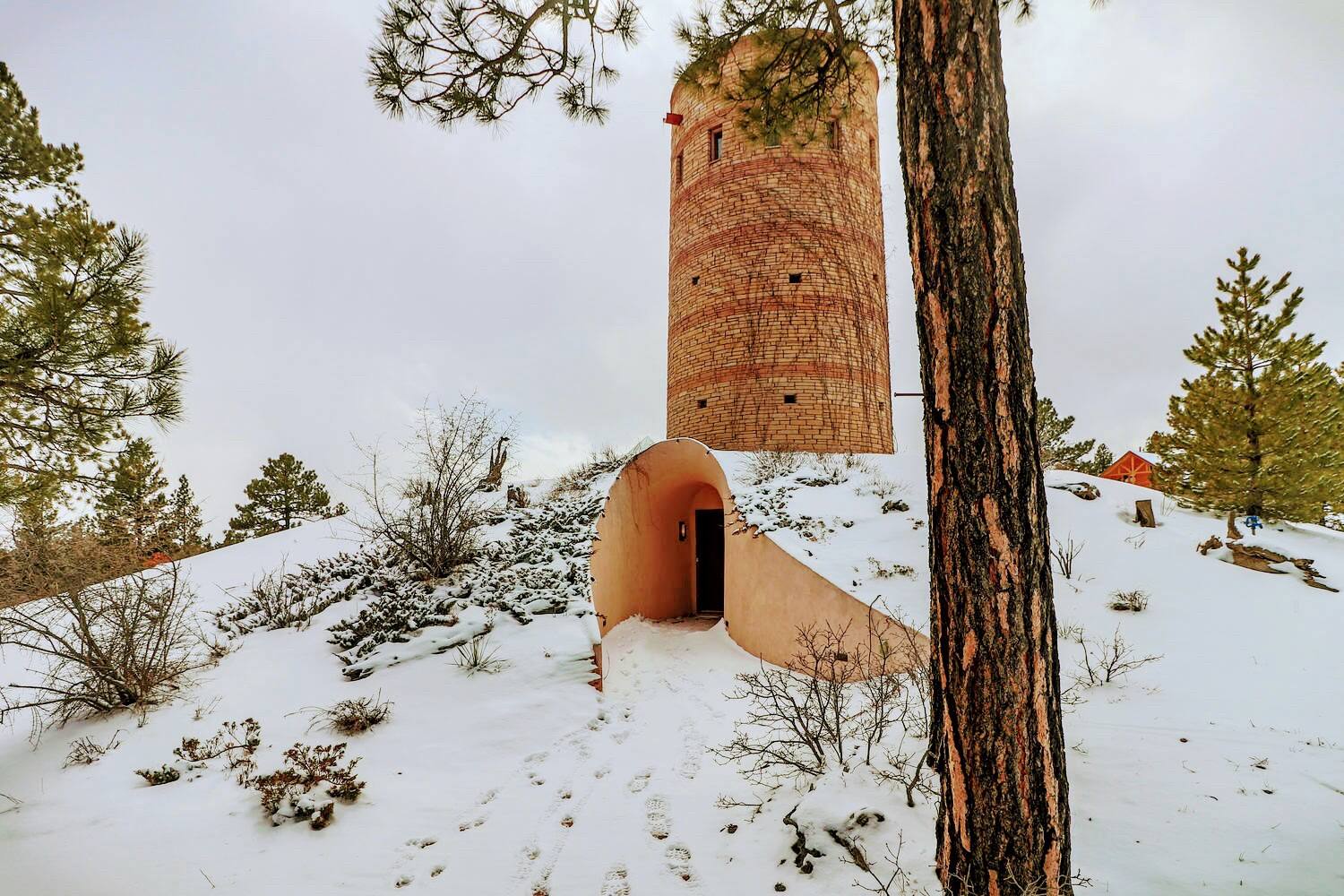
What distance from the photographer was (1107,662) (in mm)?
4371

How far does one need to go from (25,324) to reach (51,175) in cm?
219

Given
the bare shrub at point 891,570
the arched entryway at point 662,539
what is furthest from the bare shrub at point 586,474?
the bare shrub at point 891,570

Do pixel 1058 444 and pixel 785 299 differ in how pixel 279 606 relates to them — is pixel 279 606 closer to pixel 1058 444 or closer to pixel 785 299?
pixel 785 299

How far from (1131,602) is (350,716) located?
7030mm

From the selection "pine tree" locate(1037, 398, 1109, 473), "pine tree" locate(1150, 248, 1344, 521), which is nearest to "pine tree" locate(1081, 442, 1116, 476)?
"pine tree" locate(1037, 398, 1109, 473)

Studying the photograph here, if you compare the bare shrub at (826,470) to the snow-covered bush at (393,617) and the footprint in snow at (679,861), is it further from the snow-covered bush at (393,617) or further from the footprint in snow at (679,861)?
the footprint in snow at (679,861)

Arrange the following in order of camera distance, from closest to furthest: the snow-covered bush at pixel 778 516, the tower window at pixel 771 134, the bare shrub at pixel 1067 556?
the tower window at pixel 771 134 < the bare shrub at pixel 1067 556 < the snow-covered bush at pixel 778 516

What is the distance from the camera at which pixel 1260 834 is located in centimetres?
230

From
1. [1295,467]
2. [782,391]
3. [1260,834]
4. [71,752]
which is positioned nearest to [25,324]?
[71,752]

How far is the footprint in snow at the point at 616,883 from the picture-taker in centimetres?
272

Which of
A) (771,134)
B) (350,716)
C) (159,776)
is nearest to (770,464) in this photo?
(771,134)

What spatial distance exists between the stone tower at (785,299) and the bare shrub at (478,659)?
6765mm

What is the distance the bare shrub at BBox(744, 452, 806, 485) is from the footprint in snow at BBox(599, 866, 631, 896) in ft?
21.3

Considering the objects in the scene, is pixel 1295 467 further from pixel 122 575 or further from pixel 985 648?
pixel 122 575
